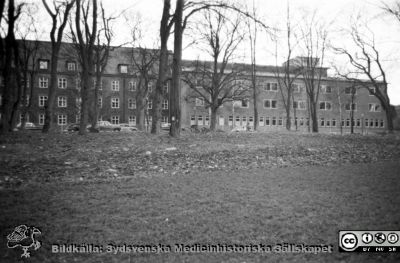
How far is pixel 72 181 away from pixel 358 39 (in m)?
32.9

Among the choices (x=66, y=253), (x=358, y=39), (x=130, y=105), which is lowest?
(x=66, y=253)

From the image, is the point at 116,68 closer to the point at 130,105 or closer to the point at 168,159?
the point at 130,105

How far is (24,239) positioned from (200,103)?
57.2m

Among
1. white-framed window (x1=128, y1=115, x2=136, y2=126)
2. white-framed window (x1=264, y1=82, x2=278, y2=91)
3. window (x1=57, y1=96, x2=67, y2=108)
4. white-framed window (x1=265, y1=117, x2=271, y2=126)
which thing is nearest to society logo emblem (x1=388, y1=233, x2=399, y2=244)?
white-framed window (x1=128, y1=115, x2=136, y2=126)

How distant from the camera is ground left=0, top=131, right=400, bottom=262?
385 centimetres

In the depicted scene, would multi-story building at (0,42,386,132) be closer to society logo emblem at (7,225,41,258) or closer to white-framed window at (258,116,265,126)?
white-framed window at (258,116,265,126)

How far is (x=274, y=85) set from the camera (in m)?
64.2

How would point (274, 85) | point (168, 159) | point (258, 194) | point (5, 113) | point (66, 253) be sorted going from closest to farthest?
1. point (66, 253)
2. point (258, 194)
3. point (168, 159)
4. point (5, 113)
5. point (274, 85)

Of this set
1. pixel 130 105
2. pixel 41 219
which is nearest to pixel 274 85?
pixel 130 105

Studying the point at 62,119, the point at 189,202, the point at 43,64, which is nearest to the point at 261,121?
the point at 62,119

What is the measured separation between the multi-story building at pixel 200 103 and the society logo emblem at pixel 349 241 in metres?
48.8

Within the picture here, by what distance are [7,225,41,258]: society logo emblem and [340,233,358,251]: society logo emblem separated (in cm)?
389

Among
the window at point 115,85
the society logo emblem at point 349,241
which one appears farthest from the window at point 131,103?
the society logo emblem at point 349,241

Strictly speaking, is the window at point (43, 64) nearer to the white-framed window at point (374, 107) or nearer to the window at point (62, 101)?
the window at point (62, 101)
